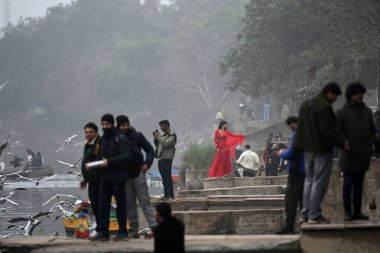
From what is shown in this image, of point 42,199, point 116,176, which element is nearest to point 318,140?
point 116,176

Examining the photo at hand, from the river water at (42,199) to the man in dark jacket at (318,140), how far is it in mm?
20438

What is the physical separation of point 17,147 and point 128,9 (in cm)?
2497

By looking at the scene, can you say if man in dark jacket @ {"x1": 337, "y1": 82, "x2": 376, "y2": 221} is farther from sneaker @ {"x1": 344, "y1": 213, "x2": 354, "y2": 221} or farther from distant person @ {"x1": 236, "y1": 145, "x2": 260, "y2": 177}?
distant person @ {"x1": 236, "y1": 145, "x2": 260, "y2": 177}

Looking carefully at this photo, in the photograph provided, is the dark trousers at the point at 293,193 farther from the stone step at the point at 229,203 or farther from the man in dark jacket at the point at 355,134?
the stone step at the point at 229,203

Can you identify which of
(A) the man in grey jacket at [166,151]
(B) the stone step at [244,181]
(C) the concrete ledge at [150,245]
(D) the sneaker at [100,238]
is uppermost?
(A) the man in grey jacket at [166,151]

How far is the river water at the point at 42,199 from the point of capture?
3734 centimetres

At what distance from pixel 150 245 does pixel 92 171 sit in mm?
1533

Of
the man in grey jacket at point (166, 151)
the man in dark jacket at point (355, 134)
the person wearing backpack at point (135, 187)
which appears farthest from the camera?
the man in grey jacket at point (166, 151)

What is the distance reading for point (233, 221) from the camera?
16438 mm

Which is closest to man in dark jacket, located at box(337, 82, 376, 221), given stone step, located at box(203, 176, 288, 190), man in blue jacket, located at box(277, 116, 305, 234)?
man in blue jacket, located at box(277, 116, 305, 234)

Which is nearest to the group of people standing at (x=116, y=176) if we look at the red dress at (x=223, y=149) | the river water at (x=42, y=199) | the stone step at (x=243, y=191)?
the stone step at (x=243, y=191)

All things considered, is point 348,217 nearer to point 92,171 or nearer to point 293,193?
point 293,193

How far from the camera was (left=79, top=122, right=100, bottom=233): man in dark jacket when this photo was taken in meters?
13.6

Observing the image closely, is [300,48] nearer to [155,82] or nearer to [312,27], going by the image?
[312,27]
